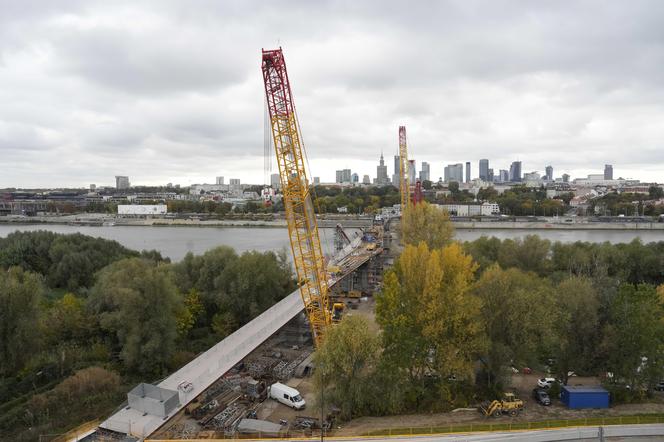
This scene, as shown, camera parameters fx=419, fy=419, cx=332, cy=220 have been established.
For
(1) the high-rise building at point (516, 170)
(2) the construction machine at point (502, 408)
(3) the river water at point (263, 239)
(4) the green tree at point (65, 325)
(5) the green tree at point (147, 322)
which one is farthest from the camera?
(1) the high-rise building at point (516, 170)

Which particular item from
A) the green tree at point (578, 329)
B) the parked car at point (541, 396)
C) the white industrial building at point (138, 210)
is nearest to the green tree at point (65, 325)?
the parked car at point (541, 396)

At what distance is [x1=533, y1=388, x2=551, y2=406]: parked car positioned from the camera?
803 cm

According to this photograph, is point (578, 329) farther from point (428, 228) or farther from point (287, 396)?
point (428, 228)

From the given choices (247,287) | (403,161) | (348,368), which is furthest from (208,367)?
(403,161)

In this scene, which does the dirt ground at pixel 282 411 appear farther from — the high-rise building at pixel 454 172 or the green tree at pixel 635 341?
the high-rise building at pixel 454 172

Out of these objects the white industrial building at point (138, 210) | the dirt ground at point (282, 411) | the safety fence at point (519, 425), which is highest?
the white industrial building at point (138, 210)

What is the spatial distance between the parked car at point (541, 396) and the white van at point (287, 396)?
15.0 feet

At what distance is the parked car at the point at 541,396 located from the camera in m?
8.03

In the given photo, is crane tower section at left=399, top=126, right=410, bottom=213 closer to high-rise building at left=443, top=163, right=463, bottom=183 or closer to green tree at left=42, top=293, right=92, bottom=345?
green tree at left=42, top=293, right=92, bottom=345

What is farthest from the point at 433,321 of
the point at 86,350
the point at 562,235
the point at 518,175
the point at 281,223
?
the point at 518,175

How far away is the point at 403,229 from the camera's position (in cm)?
2095

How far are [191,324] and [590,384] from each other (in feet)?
34.7

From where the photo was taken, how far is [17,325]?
9391mm

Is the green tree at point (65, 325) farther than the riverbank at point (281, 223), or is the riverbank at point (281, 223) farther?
the riverbank at point (281, 223)
